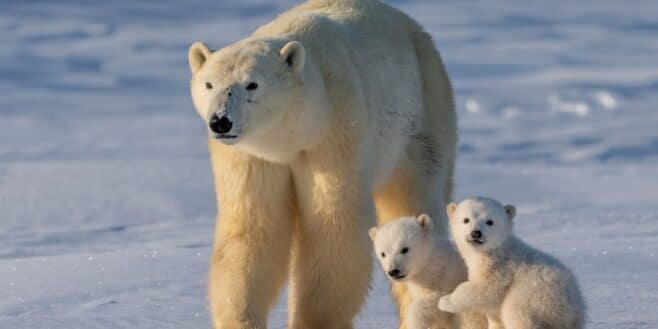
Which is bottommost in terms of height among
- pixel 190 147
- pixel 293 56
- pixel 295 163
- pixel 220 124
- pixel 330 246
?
pixel 190 147

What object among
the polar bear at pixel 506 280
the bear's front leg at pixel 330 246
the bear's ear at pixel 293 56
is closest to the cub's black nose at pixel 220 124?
the bear's ear at pixel 293 56

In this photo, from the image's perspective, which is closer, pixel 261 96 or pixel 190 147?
pixel 261 96

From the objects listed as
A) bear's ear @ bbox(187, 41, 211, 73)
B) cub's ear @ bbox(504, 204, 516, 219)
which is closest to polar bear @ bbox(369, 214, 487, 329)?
cub's ear @ bbox(504, 204, 516, 219)

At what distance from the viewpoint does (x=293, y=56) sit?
5129 mm

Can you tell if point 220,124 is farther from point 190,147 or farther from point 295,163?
point 190,147

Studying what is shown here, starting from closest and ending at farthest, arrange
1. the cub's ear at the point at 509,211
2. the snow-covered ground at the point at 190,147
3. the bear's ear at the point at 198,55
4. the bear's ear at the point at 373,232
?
the cub's ear at the point at 509,211 < the bear's ear at the point at 373,232 < the bear's ear at the point at 198,55 < the snow-covered ground at the point at 190,147

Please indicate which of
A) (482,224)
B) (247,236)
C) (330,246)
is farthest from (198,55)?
(482,224)

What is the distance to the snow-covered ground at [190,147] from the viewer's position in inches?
268

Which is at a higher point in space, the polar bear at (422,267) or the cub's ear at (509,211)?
the cub's ear at (509,211)

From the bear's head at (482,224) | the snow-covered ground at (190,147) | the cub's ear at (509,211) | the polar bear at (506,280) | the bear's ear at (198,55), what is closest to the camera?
the polar bear at (506,280)

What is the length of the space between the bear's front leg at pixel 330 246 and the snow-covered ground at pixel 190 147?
26.4 inches

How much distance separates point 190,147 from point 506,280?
12960 millimetres

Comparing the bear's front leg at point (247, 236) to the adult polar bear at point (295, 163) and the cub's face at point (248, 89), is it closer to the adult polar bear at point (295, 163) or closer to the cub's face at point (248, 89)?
the adult polar bear at point (295, 163)

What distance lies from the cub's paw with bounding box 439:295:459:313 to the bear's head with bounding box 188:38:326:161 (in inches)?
33.0
